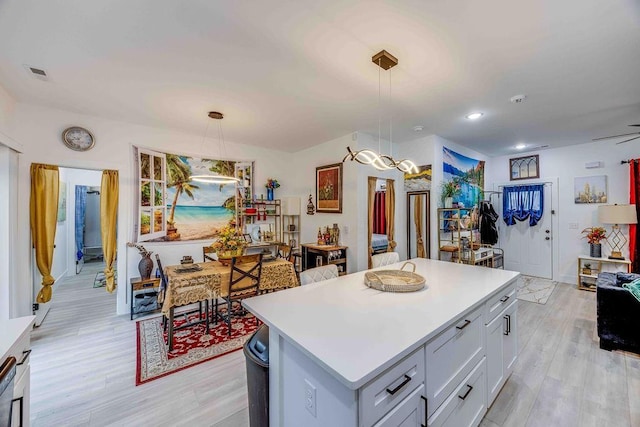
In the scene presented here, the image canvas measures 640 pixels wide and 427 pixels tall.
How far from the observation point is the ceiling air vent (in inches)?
91.7

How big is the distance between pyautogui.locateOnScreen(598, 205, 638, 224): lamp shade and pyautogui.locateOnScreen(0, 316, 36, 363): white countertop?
A: 6975 millimetres

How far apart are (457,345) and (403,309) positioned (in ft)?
1.15

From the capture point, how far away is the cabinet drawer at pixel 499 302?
1.79 m

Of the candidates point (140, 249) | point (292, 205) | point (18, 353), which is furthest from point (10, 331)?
point (292, 205)

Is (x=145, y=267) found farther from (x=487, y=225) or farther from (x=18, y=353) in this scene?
(x=487, y=225)

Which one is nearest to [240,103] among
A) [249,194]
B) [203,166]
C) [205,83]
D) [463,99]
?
[205,83]

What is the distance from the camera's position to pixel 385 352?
1044 millimetres

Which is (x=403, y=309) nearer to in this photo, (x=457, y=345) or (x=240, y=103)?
(x=457, y=345)

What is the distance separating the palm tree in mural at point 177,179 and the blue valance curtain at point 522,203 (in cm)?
671

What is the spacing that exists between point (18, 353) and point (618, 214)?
23.2 ft

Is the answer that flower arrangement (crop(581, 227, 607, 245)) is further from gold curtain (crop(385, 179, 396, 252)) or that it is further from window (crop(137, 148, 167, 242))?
window (crop(137, 148, 167, 242))

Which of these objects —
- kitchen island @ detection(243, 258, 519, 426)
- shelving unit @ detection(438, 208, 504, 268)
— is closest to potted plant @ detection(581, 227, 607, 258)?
shelving unit @ detection(438, 208, 504, 268)

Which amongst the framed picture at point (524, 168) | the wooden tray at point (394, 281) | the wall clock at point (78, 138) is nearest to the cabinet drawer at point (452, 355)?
the wooden tray at point (394, 281)

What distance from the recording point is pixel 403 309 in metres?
1.52
